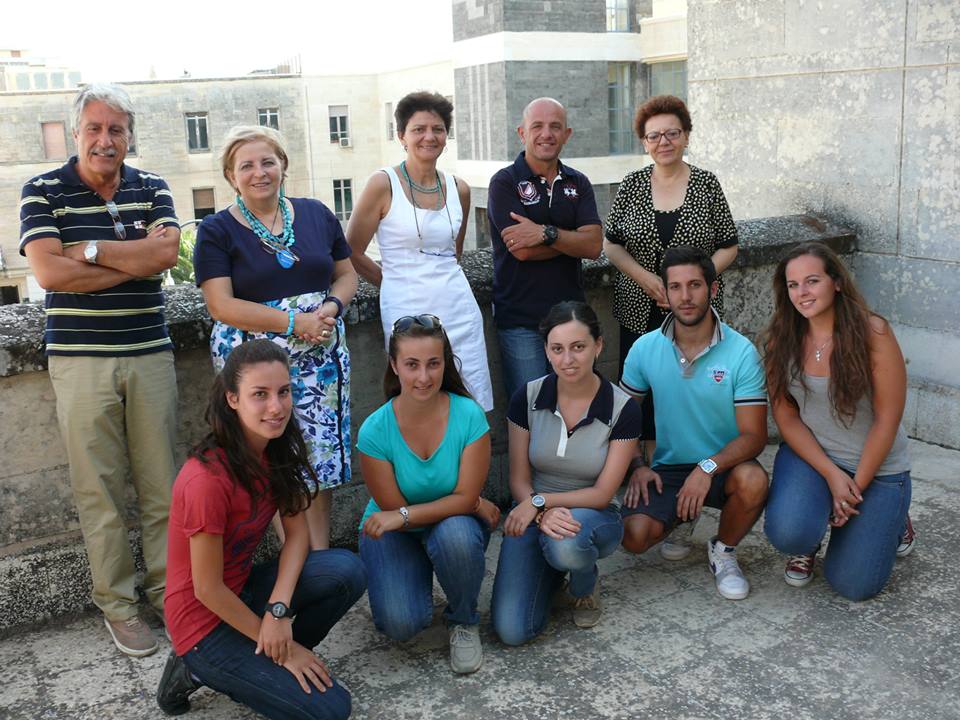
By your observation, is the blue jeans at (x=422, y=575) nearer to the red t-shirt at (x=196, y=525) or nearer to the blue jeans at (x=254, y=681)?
the blue jeans at (x=254, y=681)

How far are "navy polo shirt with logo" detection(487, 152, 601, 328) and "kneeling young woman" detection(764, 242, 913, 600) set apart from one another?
827 mm

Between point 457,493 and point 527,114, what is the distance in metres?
1.56

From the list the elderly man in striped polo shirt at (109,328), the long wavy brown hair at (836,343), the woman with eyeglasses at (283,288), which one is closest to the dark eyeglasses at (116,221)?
the elderly man in striped polo shirt at (109,328)

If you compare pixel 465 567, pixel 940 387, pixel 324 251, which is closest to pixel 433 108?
pixel 324 251

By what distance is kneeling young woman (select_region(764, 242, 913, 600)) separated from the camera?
10.7ft

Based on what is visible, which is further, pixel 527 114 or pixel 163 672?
pixel 527 114

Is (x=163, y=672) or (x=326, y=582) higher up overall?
(x=326, y=582)

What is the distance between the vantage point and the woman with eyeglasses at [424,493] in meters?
2.99

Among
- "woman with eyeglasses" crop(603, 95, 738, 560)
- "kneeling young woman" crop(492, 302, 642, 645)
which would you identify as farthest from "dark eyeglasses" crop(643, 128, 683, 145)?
"kneeling young woman" crop(492, 302, 642, 645)

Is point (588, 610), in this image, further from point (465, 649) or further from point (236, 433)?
point (236, 433)

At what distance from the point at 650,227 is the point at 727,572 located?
1393 mm

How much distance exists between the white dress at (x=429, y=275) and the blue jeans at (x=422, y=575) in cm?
75

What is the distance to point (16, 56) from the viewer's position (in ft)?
176

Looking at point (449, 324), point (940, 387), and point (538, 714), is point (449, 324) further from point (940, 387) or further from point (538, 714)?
point (940, 387)
